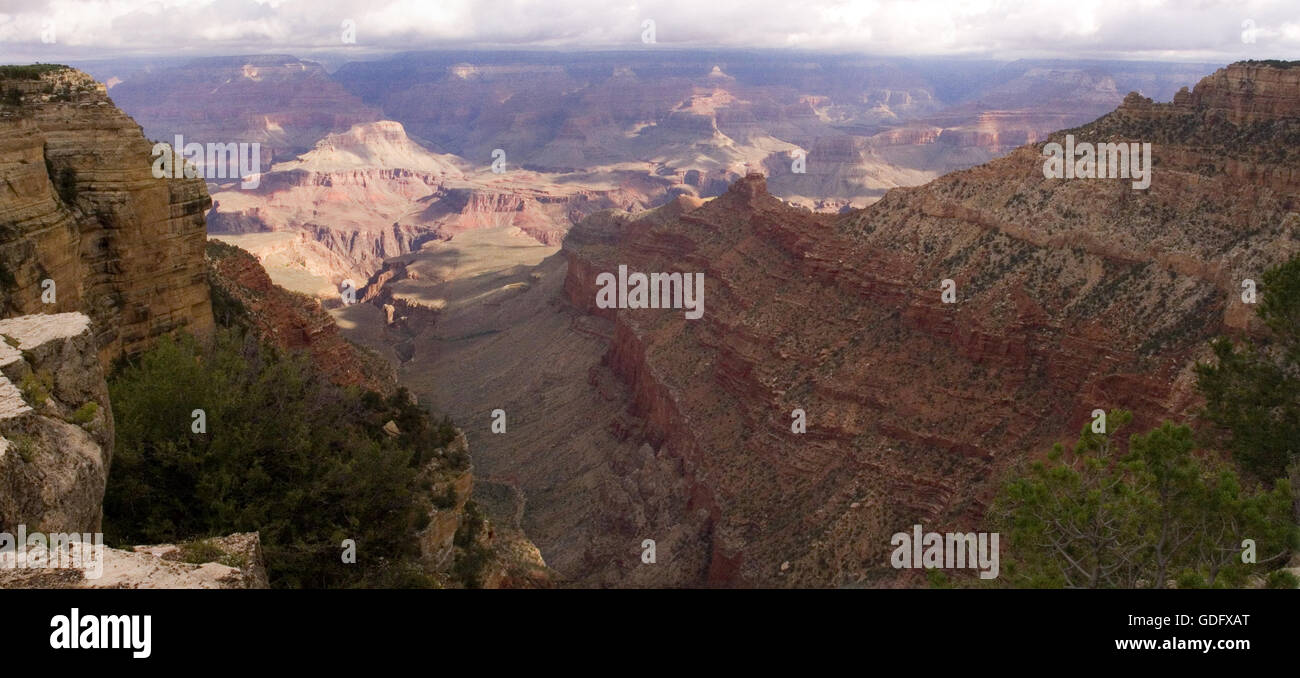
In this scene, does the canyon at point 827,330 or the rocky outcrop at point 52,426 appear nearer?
the rocky outcrop at point 52,426

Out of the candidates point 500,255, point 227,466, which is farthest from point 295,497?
point 500,255

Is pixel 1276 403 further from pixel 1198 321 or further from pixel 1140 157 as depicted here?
pixel 1140 157

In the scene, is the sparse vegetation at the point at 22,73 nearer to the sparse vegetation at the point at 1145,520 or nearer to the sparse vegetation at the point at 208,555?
the sparse vegetation at the point at 208,555

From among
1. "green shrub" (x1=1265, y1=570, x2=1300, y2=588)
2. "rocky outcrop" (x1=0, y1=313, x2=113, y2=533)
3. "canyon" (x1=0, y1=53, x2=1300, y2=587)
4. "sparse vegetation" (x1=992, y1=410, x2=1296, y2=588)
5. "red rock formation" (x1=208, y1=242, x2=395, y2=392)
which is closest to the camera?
"rocky outcrop" (x1=0, y1=313, x2=113, y2=533)

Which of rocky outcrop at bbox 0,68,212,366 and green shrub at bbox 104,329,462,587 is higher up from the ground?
rocky outcrop at bbox 0,68,212,366

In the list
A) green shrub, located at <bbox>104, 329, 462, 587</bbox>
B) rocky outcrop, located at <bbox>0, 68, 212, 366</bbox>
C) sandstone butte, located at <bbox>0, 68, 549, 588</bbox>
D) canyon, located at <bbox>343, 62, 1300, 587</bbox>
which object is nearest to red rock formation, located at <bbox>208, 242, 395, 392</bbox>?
sandstone butte, located at <bbox>0, 68, 549, 588</bbox>

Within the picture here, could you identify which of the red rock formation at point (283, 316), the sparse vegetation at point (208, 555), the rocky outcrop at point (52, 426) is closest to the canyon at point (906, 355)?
the red rock formation at point (283, 316)

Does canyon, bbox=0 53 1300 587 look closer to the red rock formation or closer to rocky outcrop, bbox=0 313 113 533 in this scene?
the red rock formation
